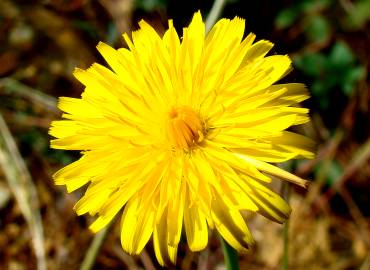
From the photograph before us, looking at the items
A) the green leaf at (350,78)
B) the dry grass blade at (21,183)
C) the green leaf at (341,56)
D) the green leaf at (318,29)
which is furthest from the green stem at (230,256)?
the green leaf at (318,29)

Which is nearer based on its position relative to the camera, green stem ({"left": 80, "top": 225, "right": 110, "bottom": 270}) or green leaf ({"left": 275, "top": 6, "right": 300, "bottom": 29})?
green stem ({"left": 80, "top": 225, "right": 110, "bottom": 270})

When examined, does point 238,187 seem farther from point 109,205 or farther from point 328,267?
point 328,267

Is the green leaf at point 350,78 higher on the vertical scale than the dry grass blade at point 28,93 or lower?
lower

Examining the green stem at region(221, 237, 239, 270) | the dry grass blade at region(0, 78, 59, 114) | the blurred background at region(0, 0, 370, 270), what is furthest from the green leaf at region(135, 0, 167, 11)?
the green stem at region(221, 237, 239, 270)

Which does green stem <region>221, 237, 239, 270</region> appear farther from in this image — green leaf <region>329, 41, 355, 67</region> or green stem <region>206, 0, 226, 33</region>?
green leaf <region>329, 41, 355, 67</region>

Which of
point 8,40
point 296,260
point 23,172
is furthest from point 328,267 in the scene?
point 8,40

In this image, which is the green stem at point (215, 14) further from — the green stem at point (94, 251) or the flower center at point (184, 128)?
the green stem at point (94, 251)
